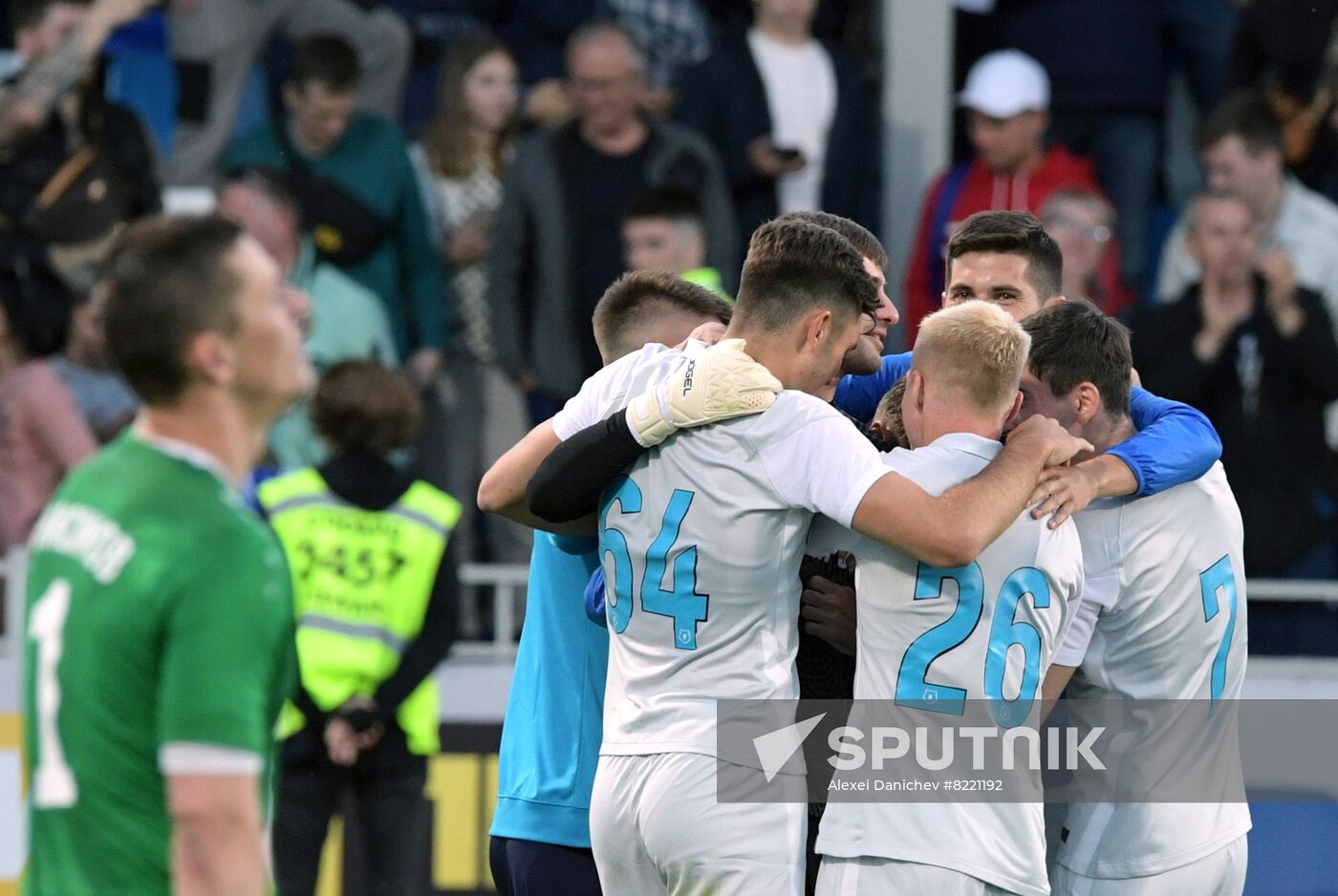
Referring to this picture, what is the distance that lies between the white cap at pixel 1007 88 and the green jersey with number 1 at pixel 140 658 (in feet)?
20.5

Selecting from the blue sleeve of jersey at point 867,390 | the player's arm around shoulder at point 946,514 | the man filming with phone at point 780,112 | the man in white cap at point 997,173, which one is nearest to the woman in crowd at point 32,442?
the man filming with phone at point 780,112

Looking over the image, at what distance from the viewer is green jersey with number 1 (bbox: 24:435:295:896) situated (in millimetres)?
2580

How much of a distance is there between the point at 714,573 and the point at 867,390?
1.12 metres

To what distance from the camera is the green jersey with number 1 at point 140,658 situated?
258 cm

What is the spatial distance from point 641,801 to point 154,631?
134cm

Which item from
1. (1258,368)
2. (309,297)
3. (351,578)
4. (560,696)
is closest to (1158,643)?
(560,696)

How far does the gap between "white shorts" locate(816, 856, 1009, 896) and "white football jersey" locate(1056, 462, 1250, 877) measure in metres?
0.58

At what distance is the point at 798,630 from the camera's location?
3.91 metres

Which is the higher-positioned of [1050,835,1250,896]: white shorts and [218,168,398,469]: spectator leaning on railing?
[218,168,398,469]: spectator leaning on railing

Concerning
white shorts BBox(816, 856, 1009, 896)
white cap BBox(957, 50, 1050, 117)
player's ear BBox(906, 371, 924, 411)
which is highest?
white cap BBox(957, 50, 1050, 117)

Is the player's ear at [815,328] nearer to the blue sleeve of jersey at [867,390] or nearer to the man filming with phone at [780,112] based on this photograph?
the blue sleeve of jersey at [867,390]

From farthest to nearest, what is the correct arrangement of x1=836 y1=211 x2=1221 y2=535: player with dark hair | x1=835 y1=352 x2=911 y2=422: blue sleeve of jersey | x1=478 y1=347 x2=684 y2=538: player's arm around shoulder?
x1=835 y1=352 x2=911 y2=422: blue sleeve of jersey < x1=836 y1=211 x2=1221 y2=535: player with dark hair < x1=478 y1=347 x2=684 y2=538: player's arm around shoulder

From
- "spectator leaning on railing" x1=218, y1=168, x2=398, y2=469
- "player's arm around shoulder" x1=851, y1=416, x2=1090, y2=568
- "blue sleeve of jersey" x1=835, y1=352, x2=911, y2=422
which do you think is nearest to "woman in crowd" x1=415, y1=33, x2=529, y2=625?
"spectator leaning on railing" x1=218, y1=168, x2=398, y2=469

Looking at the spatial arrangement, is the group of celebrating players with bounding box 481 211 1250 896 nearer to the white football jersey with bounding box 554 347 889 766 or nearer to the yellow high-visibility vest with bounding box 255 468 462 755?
the white football jersey with bounding box 554 347 889 766
